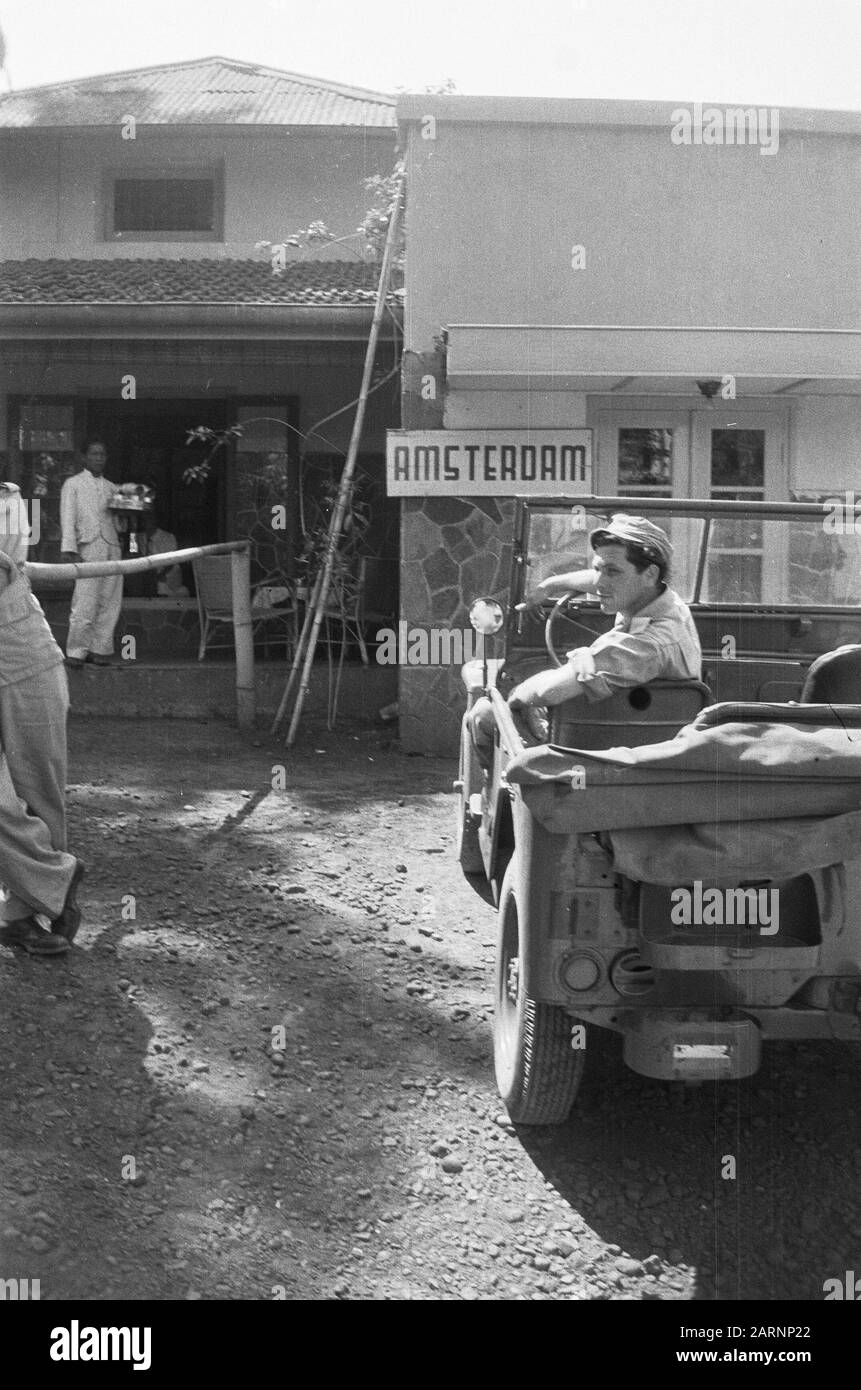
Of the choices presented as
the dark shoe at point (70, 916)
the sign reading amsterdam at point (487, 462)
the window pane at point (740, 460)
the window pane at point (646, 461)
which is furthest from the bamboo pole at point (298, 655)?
the dark shoe at point (70, 916)

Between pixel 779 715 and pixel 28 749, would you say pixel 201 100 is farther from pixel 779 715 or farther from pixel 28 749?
pixel 779 715

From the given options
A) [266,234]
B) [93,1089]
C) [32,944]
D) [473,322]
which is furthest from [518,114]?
[93,1089]

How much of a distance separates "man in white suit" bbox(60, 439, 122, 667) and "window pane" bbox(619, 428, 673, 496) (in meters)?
3.98

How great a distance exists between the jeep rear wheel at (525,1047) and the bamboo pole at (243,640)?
620cm

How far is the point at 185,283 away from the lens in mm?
11922

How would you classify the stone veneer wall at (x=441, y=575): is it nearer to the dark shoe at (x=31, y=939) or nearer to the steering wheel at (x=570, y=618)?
the steering wheel at (x=570, y=618)

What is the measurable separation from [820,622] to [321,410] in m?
9.31

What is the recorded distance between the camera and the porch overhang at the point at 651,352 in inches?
376

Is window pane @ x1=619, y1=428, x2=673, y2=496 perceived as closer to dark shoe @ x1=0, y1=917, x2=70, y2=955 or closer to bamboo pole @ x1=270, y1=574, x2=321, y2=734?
bamboo pole @ x1=270, y1=574, x2=321, y2=734

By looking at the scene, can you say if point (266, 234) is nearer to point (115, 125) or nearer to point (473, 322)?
Answer: point (115, 125)

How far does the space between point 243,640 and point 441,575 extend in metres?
1.53

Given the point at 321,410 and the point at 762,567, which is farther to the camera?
the point at 321,410

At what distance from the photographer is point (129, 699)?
11195 mm

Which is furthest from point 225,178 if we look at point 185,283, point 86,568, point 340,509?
point 86,568
